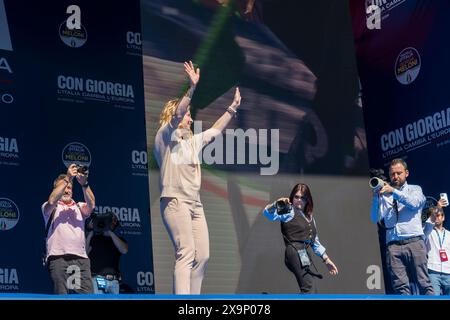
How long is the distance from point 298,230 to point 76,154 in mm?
2930

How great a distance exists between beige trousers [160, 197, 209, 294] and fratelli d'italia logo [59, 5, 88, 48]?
2.39 metres

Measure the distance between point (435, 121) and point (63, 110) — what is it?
3.95 meters

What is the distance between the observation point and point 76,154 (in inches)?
432

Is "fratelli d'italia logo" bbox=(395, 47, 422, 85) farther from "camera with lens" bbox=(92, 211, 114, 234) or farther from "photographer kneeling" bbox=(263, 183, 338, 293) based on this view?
"camera with lens" bbox=(92, 211, 114, 234)

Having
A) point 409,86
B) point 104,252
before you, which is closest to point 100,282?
point 104,252

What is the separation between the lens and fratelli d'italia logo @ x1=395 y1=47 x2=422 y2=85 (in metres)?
11.2

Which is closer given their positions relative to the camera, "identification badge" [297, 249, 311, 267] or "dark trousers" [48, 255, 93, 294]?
"dark trousers" [48, 255, 93, 294]

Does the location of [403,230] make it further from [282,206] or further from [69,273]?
[69,273]

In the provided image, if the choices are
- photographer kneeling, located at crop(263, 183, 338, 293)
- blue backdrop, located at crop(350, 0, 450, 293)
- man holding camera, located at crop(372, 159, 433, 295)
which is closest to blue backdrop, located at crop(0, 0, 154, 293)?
photographer kneeling, located at crop(263, 183, 338, 293)

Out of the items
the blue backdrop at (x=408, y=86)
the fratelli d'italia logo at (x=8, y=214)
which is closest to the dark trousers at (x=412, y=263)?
the blue backdrop at (x=408, y=86)

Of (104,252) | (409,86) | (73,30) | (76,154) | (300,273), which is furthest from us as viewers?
(409,86)

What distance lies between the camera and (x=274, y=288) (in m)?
11.5

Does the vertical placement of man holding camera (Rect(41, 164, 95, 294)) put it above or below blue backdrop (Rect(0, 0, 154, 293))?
below
